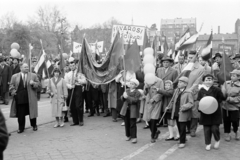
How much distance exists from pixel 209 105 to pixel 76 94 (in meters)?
4.25

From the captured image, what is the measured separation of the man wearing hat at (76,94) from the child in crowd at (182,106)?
3.09 metres

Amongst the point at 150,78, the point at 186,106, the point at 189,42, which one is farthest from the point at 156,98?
the point at 189,42

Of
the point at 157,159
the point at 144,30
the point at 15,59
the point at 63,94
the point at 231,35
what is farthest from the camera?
the point at 231,35

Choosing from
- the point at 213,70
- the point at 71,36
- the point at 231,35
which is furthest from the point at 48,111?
the point at 231,35

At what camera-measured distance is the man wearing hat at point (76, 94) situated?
8.70m

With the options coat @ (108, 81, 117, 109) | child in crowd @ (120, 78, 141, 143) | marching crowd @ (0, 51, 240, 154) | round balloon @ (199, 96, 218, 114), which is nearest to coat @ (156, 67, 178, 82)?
marching crowd @ (0, 51, 240, 154)

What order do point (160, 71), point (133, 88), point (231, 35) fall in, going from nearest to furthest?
1. point (133, 88)
2. point (160, 71)
3. point (231, 35)

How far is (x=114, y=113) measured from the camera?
930 centimetres

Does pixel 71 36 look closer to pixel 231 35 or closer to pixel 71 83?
pixel 71 83

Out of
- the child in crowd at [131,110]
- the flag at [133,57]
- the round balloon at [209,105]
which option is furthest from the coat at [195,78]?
the flag at [133,57]

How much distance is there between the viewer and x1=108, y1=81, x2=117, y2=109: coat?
935 centimetres

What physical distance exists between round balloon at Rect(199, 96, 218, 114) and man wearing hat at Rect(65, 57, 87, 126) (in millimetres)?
3992

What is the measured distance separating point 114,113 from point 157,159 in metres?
4.00

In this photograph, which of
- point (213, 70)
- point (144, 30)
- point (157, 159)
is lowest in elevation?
point (157, 159)
